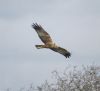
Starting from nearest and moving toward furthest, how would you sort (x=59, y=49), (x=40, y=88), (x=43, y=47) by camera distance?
(x=43, y=47) → (x=59, y=49) → (x=40, y=88)

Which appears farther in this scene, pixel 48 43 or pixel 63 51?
pixel 63 51

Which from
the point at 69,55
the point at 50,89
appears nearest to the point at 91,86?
the point at 50,89

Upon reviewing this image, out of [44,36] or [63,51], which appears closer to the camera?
[44,36]

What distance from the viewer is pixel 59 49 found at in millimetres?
20594

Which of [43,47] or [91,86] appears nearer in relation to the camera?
[43,47]

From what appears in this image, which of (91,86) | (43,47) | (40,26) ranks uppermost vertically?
(91,86)

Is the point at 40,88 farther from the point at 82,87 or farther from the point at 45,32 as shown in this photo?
the point at 45,32

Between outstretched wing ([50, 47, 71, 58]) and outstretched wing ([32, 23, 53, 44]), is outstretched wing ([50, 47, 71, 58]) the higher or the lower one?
the lower one

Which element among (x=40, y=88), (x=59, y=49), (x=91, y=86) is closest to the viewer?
(x=59, y=49)

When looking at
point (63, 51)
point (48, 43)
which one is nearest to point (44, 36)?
point (48, 43)

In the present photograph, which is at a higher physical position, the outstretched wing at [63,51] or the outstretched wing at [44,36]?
the outstretched wing at [44,36]

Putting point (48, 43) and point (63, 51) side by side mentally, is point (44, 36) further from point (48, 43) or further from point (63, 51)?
point (63, 51)

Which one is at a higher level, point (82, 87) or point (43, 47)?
point (82, 87)

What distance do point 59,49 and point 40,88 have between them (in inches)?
908
